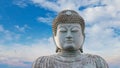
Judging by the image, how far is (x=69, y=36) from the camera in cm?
963

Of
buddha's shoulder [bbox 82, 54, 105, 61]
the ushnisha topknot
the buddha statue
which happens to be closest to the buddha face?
the buddha statue

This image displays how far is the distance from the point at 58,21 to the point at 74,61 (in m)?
1.28

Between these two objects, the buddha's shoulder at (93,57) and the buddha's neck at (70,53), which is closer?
the buddha's neck at (70,53)

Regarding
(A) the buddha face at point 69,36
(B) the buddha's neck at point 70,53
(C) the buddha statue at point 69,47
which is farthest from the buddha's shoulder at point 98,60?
(A) the buddha face at point 69,36

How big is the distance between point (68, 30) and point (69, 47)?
1.63ft

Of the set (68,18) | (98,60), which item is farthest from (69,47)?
(98,60)

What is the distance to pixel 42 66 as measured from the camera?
9797 millimetres

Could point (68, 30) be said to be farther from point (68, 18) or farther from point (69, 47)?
point (69, 47)

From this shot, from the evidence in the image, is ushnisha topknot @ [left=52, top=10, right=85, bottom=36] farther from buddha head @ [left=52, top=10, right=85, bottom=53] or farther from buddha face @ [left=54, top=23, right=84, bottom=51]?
buddha face @ [left=54, top=23, right=84, bottom=51]

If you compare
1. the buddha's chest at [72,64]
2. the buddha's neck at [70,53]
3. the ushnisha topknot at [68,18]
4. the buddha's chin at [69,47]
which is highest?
the ushnisha topknot at [68,18]

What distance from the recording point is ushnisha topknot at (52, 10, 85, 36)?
32.4ft

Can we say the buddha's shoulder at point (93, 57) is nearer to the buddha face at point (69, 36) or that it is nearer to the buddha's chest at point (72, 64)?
the buddha's chest at point (72, 64)

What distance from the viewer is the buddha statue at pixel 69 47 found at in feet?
31.9

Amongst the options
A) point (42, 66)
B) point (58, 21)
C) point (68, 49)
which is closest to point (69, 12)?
point (58, 21)
